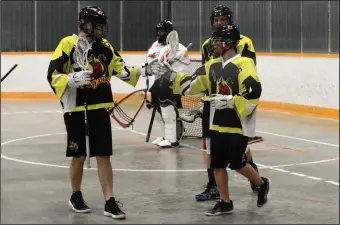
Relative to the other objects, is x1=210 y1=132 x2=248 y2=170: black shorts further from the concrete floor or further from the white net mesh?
the white net mesh

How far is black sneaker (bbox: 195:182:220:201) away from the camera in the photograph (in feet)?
21.9

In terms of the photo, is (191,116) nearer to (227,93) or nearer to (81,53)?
(227,93)

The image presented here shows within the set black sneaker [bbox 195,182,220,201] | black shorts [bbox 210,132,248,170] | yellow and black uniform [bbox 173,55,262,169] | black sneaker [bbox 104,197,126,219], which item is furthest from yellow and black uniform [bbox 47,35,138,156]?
black sneaker [bbox 195,182,220,201]

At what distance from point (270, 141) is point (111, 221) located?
5.64m

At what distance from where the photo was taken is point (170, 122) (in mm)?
10219

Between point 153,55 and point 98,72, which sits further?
point 153,55

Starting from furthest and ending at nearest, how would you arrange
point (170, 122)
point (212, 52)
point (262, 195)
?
point (170, 122) < point (212, 52) < point (262, 195)

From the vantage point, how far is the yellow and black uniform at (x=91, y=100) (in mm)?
5801

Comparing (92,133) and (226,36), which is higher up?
(226,36)

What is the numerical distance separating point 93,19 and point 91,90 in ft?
1.78

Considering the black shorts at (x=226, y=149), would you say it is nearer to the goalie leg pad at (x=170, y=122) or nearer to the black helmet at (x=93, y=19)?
the black helmet at (x=93, y=19)

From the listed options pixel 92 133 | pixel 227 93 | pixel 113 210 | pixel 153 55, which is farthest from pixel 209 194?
pixel 153 55

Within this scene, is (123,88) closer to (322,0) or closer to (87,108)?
(322,0)

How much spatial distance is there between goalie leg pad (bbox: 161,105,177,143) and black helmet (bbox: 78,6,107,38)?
4.39m
